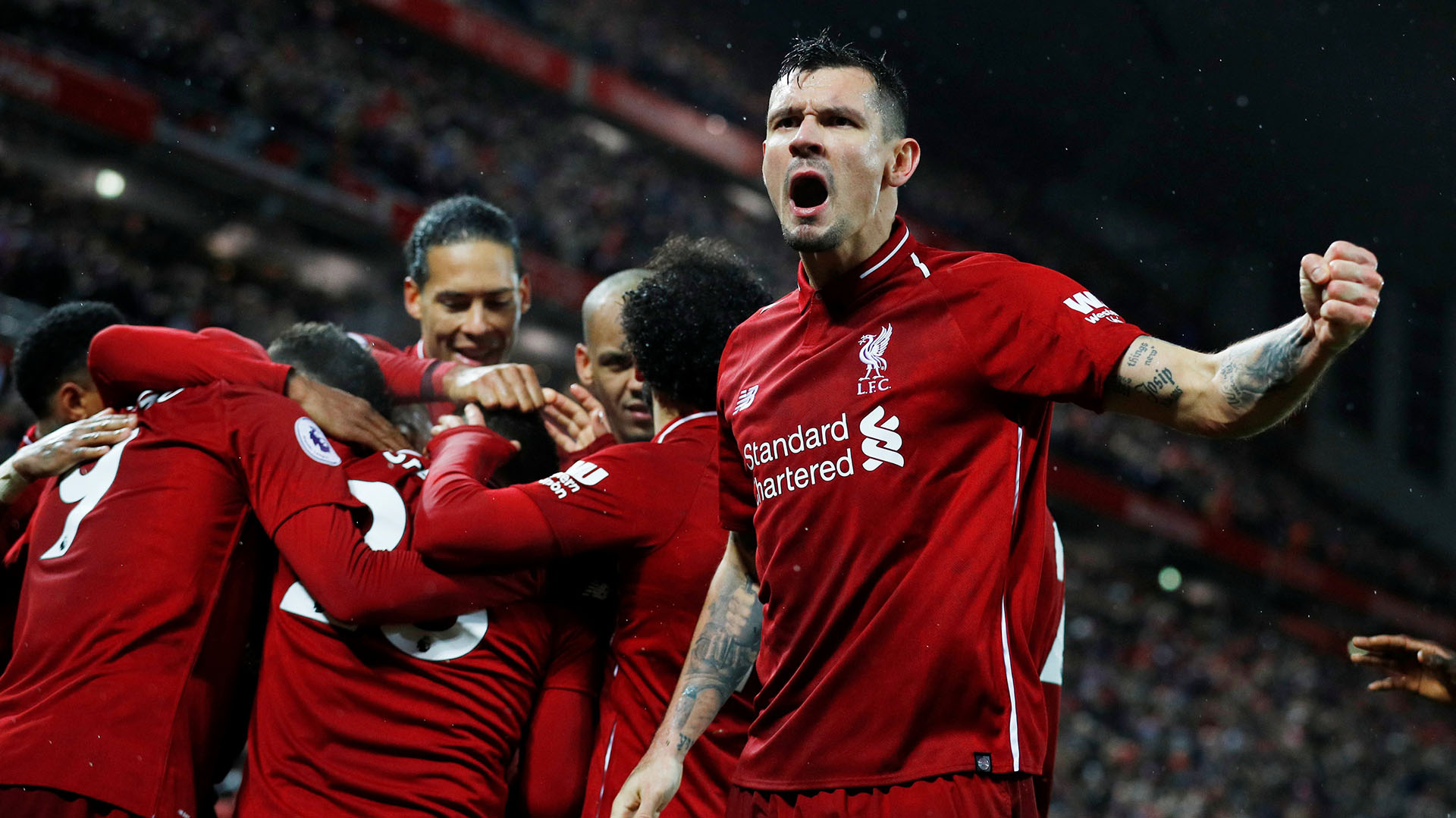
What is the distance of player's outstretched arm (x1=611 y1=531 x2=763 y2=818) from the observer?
2.58 meters

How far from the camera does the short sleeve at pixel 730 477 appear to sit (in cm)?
274

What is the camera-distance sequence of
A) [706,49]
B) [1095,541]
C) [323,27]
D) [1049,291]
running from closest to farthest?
[1049,291]
[323,27]
[1095,541]
[706,49]

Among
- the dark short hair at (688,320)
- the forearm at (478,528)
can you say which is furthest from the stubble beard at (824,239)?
the forearm at (478,528)

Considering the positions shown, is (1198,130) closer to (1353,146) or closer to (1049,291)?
(1353,146)

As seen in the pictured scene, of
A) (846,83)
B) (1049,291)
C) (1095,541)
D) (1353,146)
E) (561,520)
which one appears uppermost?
(1353,146)

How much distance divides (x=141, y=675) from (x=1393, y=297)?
31441 millimetres

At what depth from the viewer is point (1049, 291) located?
2.20 meters

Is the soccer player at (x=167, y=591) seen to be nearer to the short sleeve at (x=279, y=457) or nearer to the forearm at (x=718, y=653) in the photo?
the short sleeve at (x=279, y=457)

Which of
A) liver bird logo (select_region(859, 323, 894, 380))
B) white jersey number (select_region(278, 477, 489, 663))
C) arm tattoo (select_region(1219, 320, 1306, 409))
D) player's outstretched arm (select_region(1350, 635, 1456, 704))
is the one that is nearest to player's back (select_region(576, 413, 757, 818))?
white jersey number (select_region(278, 477, 489, 663))

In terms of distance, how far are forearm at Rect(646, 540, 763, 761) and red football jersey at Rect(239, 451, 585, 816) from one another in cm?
45

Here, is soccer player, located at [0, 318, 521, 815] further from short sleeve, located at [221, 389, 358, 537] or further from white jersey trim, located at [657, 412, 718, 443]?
white jersey trim, located at [657, 412, 718, 443]

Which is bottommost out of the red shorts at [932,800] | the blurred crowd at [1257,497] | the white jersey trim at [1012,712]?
the blurred crowd at [1257,497]

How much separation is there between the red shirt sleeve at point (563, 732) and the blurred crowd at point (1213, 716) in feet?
47.9

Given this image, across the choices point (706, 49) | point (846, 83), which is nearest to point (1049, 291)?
point (846, 83)
